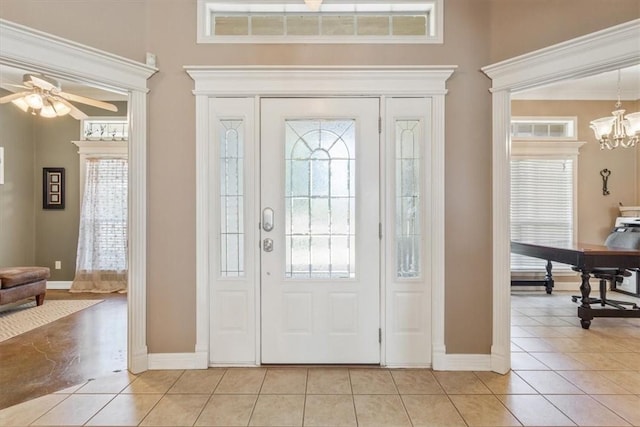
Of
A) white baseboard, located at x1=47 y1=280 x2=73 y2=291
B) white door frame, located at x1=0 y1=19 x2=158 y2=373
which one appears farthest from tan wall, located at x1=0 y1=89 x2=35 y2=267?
white door frame, located at x1=0 y1=19 x2=158 y2=373

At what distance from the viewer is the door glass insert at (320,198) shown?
106 inches

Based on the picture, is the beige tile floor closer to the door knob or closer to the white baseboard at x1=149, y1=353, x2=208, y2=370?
the white baseboard at x1=149, y1=353, x2=208, y2=370

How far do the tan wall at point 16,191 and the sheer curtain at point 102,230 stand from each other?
0.84 metres

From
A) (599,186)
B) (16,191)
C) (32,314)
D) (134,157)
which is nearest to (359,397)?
(134,157)

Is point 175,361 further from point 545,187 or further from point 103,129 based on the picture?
point 545,187

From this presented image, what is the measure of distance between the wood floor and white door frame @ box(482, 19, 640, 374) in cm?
306

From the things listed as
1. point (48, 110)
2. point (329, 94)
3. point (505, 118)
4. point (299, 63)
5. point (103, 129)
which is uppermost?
point (103, 129)

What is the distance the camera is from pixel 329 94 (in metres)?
2.66

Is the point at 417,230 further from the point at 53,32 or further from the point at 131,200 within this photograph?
the point at 53,32

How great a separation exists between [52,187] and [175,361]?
14.4ft

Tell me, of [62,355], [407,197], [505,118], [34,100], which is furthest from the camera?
[34,100]

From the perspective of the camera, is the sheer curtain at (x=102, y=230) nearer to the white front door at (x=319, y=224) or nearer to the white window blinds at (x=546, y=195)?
the white front door at (x=319, y=224)

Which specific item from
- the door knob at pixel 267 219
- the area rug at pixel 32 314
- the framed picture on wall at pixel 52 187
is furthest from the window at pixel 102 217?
the door knob at pixel 267 219

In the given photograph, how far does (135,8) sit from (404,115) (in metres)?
2.28
